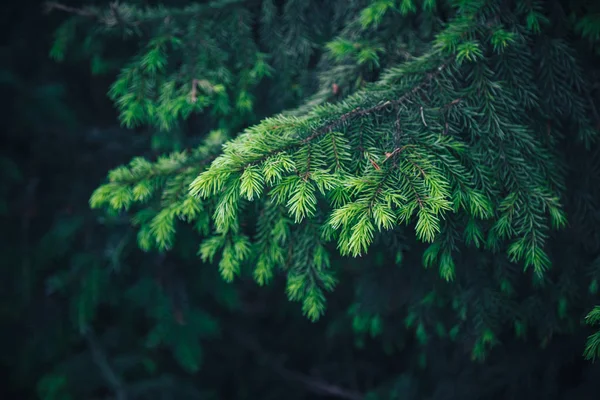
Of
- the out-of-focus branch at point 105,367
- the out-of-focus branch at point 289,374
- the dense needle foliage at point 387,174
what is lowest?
the out-of-focus branch at point 289,374

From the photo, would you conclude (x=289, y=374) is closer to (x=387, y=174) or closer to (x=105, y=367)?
(x=105, y=367)

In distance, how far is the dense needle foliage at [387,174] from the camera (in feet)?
4.12

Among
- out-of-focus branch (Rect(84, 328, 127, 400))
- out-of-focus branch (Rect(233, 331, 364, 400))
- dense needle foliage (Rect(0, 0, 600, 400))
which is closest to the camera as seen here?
dense needle foliage (Rect(0, 0, 600, 400))

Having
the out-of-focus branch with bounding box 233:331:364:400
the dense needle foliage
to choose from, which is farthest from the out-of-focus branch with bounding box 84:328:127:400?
the out-of-focus branch with bounding box 233:331:364:400

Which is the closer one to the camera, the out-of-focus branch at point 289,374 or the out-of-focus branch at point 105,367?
the out-of-focus branch at point 105,367

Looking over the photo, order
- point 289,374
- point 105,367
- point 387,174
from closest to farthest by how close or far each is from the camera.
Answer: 1. point 387,174
2. point 105,367
3. point 289,374

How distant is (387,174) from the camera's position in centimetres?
119

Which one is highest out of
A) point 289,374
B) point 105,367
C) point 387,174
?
point 387,174

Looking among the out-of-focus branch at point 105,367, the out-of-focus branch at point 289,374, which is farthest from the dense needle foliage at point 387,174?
the out-of-focus branch at point 289,374

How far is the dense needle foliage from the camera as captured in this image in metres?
1.25

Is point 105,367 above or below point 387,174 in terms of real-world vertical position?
below

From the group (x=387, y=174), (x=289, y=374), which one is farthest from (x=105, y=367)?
(x=387, y=174)

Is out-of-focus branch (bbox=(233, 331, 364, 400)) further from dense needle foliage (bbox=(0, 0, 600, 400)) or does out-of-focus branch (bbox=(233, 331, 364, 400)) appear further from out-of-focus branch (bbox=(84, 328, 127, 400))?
out-of-focus branch (bbox=(84, 328, 127, 400))

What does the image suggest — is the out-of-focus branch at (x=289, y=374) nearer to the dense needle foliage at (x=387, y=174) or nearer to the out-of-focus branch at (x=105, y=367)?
the dense needle foliage at (x=387, y=174)
